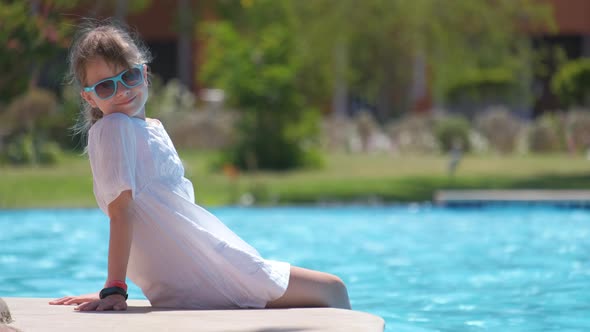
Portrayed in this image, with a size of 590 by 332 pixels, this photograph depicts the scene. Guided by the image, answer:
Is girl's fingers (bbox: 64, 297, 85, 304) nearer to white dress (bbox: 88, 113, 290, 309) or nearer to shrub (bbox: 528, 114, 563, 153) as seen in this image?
white dress (bbox: 88, 113, 290, 309)

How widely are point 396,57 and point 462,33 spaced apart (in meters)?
13.0

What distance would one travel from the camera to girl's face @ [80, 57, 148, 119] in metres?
3.72

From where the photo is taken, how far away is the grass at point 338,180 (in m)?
13.2

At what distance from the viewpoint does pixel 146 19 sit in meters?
27.7

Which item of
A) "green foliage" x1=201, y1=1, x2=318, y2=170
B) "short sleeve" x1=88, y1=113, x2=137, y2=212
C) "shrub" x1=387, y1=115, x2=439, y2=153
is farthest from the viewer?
"shrub" x1=387, y1=115, x2=439, y2=153

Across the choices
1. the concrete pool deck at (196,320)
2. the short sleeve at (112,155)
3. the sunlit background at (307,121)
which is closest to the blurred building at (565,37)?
the sunlit background at (307,121)

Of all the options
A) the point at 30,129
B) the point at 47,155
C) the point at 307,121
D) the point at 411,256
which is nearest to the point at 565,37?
the point at 307,121

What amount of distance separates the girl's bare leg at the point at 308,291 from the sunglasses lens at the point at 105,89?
1.02 meters

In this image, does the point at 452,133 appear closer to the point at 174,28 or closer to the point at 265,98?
the point at 265,98

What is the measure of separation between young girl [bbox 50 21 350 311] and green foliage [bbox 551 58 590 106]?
19756 millimetres

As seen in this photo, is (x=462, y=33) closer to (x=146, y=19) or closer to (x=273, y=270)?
(x=273, y=270)

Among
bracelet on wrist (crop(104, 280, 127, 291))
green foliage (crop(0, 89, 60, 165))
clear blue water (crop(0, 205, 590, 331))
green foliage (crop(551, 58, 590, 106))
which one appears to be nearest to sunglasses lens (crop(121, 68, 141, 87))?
bracelet on wrist (crop(104, 280, 127, 291))

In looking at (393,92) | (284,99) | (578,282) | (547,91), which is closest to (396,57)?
(393,92)

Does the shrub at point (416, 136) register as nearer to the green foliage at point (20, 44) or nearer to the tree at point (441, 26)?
the tree at point (441, 26)
